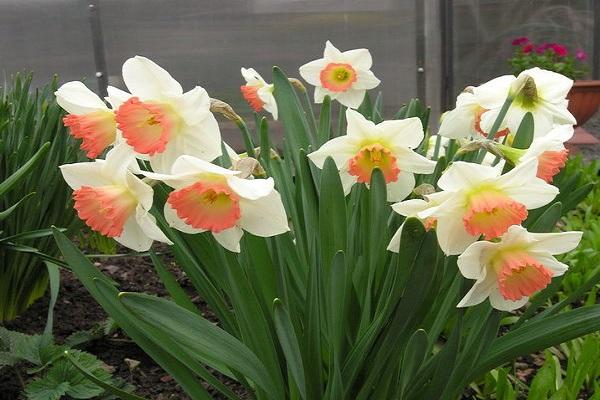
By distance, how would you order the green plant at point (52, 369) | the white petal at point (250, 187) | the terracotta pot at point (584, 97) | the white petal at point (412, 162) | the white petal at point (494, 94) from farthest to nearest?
the terracotta pot at point (584, 97) < the green plant at point (52, 369) < the white petal at point (494, 94) < the white petal at point (412, 162) < the white petal at point (250, 187)

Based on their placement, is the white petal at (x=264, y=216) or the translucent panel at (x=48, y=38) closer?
the white petal at (x=264, y=216)

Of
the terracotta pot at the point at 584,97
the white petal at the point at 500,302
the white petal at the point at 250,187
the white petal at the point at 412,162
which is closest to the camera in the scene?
the white petal at the point at 250,187

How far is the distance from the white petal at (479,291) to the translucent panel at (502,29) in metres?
4.04

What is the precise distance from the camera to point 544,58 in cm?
453

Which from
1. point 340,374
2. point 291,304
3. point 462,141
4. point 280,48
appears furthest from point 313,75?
point 280,48

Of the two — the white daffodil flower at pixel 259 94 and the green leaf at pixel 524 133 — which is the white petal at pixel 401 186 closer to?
the green leaf at pixel 524 133

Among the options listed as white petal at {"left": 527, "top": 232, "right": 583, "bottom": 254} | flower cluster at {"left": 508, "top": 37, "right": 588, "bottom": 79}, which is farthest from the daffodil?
flower cluster at {"left": 508, "top": 37, "right": 588, "bottom": 79}

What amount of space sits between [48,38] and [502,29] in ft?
9.54

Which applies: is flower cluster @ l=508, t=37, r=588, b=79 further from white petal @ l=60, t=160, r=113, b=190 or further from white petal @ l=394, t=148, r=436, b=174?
white petal @ l=60, t=160, r=113, b=190

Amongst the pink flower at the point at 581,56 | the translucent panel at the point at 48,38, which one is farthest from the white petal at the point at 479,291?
the pink flower at the point at 581,56

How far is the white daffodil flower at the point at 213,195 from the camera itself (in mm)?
670

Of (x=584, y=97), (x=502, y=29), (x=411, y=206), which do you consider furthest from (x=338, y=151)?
(x=502, y=29)

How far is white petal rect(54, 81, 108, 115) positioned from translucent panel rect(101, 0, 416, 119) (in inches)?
126

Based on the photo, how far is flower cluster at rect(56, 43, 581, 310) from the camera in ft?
2.25
